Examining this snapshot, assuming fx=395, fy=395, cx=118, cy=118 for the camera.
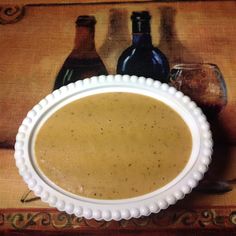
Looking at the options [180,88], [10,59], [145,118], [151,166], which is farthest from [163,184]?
[10,59]

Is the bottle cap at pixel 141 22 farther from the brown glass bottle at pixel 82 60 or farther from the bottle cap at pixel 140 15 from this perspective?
the brown glass bottle at pixel 82 60

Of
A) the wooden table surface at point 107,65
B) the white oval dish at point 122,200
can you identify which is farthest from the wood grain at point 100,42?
the white oval dish at point 122,200

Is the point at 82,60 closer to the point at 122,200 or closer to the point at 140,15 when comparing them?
the point at 140,15

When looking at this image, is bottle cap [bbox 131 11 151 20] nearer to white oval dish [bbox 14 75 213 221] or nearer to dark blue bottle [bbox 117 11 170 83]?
dark blue bottle [bbox 117 11 170 83]

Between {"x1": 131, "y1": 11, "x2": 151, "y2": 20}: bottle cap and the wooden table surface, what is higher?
{"x1": 131, "y1": 11, "x2": 151, "y2": 20}: bottle cap

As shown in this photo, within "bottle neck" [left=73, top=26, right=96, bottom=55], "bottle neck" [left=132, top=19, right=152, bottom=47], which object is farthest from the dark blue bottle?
"bottle neck" [left=73, top=26, right=96, bottom=55]
